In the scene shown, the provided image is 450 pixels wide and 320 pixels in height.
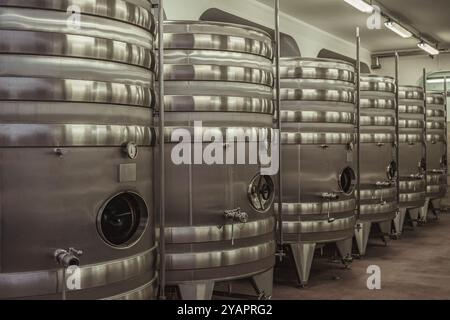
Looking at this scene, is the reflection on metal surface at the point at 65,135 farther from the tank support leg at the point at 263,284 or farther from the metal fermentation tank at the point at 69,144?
the tank support leg at the point at 263,284

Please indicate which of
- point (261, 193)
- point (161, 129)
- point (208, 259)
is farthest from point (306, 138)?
point (161, 129)

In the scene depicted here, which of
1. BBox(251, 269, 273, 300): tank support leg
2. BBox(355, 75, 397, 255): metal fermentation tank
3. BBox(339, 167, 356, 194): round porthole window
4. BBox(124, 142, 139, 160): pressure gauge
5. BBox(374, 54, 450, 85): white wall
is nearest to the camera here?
BBox(124, 142, 139, 160): pressure gauge

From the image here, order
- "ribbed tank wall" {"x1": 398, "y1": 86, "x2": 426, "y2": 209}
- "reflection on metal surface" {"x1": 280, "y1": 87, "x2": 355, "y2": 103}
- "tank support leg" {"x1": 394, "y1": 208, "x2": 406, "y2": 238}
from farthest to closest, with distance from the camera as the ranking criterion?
"tank support leg" {"x1": 394, "y1": 208, "x2": 406, "y2": 238} < "ribbed tank wall" {"x1": 398, "y1": 86, "x2": 426, "y2": 209} < "reflection on metal surface" {"x1": 280, "y1": 87, "x2": 355, "y2": 103}

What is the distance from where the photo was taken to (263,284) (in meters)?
4.21

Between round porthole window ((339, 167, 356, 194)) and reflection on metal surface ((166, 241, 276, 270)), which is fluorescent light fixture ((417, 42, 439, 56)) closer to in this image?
round porthole window ((339, 167, 356, 194))

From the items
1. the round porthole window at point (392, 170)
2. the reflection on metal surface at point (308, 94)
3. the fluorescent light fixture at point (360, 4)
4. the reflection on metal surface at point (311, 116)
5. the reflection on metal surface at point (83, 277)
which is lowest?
the reflection on metal surface at point (83, 277)

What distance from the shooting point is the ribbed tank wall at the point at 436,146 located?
1008cm

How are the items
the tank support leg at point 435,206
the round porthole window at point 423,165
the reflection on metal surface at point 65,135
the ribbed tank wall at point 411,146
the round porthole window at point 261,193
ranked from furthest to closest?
the tank support leg at point 435,206
the round porthole window at point 423,165
the ribbed tank wall at point 411,146
the round porthole window at point 261,193
the reflection on metal surface at point 65,135

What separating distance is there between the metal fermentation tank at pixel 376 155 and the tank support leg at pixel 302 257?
144 cm

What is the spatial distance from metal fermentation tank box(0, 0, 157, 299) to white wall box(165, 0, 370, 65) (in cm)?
448

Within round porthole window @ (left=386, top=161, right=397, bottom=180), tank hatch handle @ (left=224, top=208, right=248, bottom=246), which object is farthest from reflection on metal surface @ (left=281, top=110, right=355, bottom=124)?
round porthole window @ (left=386, top=161, right=397, bottom=180)

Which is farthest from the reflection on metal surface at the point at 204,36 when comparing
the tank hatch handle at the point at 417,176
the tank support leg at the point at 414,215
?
the tank support leg at the point at 414,215

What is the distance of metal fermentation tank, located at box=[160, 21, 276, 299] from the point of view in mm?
3680
